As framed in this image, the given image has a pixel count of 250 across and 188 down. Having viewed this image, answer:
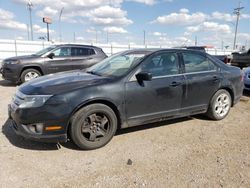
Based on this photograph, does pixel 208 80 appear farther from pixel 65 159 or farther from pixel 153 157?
pixel 65 159

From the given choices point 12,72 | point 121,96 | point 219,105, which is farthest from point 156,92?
point 12,72

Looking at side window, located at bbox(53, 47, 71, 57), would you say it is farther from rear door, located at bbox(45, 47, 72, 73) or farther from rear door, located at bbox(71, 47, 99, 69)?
rear door, located at bbox(71, 47, 99, 69)

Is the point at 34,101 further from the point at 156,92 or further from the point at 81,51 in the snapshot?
the point at 81,51

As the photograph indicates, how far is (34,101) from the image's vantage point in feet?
11.5

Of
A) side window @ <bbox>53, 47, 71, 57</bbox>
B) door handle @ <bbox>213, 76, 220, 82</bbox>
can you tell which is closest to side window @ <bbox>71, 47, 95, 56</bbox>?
side window @ <bbox>53, 47, 71, 57</bbox>

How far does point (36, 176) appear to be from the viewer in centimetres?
300

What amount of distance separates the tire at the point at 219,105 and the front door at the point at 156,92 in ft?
3.16

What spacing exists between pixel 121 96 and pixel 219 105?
8.05ft

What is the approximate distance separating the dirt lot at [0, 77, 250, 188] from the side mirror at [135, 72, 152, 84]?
1023mm

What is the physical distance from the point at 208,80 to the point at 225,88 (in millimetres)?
625

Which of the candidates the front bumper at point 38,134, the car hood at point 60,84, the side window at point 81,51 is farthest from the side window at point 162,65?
the side window at point 81,51

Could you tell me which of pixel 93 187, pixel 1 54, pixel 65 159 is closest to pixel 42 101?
pixel 65 159

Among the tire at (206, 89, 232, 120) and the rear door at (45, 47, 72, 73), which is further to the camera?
the rear door at (45, 47, 72, 73)

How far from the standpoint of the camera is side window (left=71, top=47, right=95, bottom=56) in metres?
9.82
